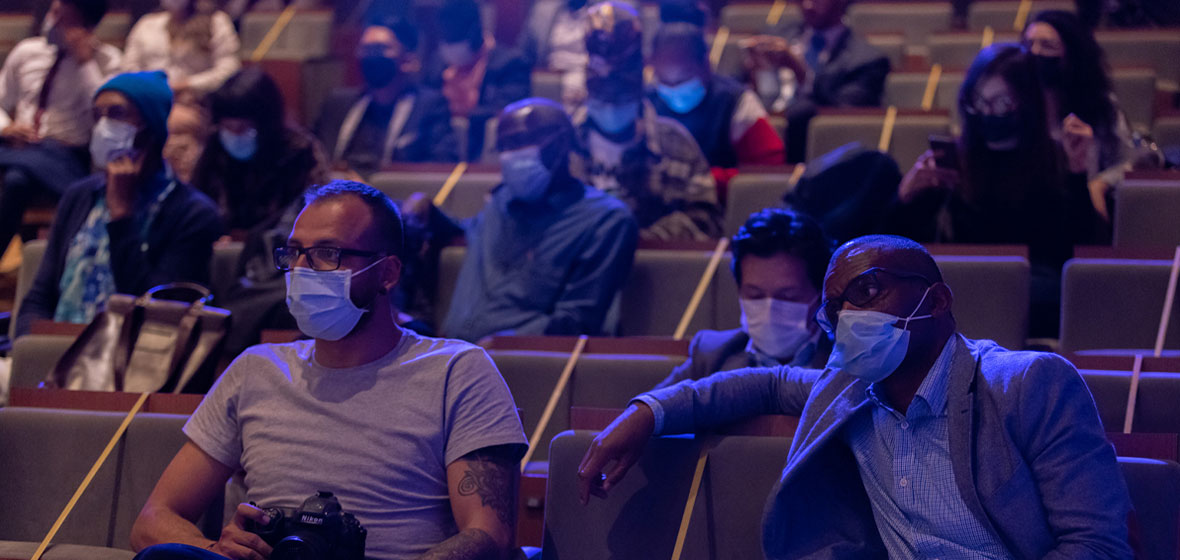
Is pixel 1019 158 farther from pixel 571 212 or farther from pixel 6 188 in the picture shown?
pixel 6 188

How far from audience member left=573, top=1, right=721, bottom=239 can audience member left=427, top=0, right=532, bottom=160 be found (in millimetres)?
907

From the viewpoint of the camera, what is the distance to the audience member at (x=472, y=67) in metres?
3.40

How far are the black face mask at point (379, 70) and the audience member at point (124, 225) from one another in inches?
36.8

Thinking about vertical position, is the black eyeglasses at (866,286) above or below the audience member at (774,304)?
above

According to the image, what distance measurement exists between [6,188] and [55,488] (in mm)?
1571

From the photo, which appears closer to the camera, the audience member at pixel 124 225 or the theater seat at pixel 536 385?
the theater seat at pixel 536 385

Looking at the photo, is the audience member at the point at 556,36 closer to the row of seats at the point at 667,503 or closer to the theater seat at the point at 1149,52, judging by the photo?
the theater seat at the point at 1149,52

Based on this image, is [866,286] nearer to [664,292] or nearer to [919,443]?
[919,443]

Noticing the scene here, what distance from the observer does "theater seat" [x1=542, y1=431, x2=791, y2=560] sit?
1281mm

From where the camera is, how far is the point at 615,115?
8.05ft

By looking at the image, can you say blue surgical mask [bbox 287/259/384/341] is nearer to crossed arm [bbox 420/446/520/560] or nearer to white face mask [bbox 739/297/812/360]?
crossed arm [bbox 420/446/520/560]

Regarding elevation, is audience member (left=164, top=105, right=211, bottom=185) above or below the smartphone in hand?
below

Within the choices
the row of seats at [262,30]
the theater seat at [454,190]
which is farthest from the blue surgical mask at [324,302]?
the row of seats at [262,30]

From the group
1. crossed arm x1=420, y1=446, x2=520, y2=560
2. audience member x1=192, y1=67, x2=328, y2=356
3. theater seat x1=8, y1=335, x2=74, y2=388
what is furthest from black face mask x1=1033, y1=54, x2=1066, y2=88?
theater seat x1=8, y1=335, x2=74, y2=388
